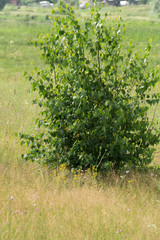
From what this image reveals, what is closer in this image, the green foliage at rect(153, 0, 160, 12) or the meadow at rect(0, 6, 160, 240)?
the meadow at rect(0, 6, 160, 240)

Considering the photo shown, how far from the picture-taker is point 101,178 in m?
6.10

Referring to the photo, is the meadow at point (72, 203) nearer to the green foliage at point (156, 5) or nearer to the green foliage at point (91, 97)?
the green foliage at point (91, 97)

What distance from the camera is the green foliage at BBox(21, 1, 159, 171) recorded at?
19.2 ft

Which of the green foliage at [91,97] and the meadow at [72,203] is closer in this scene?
the meadow at [72,203]

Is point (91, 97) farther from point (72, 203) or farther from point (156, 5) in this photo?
point (156, 5)

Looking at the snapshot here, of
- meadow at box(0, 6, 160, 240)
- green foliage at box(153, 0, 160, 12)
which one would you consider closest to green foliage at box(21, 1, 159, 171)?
meadow at box(0, 6, 160, 240)

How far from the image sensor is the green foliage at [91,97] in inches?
230

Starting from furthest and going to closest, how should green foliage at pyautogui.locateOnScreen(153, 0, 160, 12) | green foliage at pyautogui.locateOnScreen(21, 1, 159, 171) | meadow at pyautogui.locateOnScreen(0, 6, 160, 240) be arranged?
green foliage at pyautogui.locateOnScreen(153, 0, 160, 12)
green foliage at pyautogui.locateOnScreen(21, 1, 159, 171)
meadow at pyautogui.locateOnScreen(0, 6, 160, 240)

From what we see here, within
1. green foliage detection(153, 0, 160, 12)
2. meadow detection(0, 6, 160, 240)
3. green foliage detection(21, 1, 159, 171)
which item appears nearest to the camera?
meadow detection(0, 6, 160, 240)

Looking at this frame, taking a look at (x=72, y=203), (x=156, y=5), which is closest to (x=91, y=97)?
(x=72, y=203)

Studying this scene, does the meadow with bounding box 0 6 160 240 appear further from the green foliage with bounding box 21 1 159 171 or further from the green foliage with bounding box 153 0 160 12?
the green foliage with bounding box 153 0 160 12

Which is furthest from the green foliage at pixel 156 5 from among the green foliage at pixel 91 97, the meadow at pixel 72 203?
the green foliage at pixel 91 97

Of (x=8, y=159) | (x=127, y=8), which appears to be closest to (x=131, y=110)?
(x=8, y=159)

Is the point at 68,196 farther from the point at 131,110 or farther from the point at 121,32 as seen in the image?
the point at 121,32
